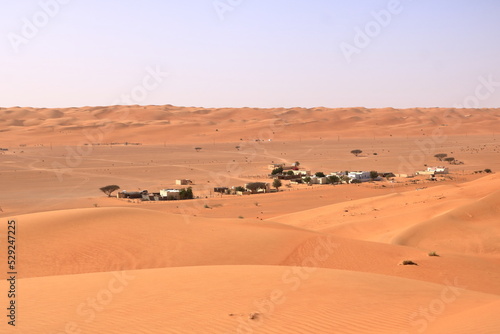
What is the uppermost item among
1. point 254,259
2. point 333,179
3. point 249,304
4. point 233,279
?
point 249,304

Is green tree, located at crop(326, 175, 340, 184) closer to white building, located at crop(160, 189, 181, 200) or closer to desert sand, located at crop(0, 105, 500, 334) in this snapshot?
desert sand, located at crop(0, 105, 500, 334)

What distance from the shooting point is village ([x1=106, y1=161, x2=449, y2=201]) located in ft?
132

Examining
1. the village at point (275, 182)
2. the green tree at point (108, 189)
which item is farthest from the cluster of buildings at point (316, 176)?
the green tree at point (108, 189)

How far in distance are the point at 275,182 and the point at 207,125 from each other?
307 ft

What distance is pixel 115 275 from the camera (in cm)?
1284

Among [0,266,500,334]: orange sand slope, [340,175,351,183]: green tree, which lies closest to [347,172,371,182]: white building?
[340,175,351,183]: green tree

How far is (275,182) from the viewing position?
46031 mm

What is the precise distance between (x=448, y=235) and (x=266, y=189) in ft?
74.3

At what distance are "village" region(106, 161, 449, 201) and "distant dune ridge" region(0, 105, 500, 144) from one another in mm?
60034

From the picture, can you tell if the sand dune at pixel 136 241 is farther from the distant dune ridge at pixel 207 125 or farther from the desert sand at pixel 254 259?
the distant dune ridge at pixel 207 125

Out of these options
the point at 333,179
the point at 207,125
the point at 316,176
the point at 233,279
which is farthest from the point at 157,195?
the point at 207,125

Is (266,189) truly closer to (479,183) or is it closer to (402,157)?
(479,183)

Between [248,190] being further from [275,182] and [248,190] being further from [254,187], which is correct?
[275,182]

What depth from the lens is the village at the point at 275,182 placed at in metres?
40.3
